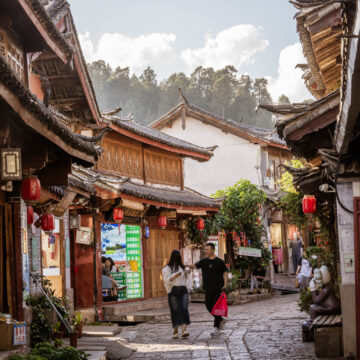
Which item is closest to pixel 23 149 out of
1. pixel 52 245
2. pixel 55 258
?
pixel 52 245

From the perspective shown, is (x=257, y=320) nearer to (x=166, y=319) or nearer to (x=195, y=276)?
(x=166, y=319)

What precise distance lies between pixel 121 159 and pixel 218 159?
13.8 metres

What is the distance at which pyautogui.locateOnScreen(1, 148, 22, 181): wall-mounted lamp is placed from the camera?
820 centimetres

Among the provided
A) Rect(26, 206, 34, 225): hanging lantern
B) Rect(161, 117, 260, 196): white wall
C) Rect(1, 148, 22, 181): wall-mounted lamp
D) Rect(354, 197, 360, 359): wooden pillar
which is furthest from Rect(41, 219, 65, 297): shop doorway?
Rect(161, 117, 260, 196): white wall

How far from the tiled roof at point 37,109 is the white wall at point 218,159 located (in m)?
23.9

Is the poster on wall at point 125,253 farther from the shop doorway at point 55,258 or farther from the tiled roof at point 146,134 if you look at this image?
the shop doorway at point 55,258

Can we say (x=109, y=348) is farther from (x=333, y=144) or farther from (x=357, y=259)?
(x=333, y=144)

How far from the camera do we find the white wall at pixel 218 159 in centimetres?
3412

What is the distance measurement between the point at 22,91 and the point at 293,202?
28.9 feet

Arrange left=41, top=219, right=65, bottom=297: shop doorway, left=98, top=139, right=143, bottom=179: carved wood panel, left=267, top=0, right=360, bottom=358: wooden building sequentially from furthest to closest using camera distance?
Answer: left=98, top=139, right=143, bottom=179: carved wood panel, left=41, top=219, right=65, bottom=297: shop doorway, left=267, top=0, right=360, bottom=358: wooden building

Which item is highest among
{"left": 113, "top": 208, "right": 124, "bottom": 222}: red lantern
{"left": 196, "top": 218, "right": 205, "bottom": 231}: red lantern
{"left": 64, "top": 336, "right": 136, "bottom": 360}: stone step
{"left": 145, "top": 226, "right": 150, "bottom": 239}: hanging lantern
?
{"left": 113, "top": 208, "right": 124, "bottom": 222}: red lantern

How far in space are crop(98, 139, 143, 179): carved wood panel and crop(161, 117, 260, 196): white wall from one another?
11.9 metres

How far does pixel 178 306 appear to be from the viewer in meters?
13.2

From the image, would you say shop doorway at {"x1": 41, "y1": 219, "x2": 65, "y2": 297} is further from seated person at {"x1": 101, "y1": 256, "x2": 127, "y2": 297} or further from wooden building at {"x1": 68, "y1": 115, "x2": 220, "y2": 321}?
seated person at {"x1": 101, "y1": 256, "x2": 127, "y2": 297}
